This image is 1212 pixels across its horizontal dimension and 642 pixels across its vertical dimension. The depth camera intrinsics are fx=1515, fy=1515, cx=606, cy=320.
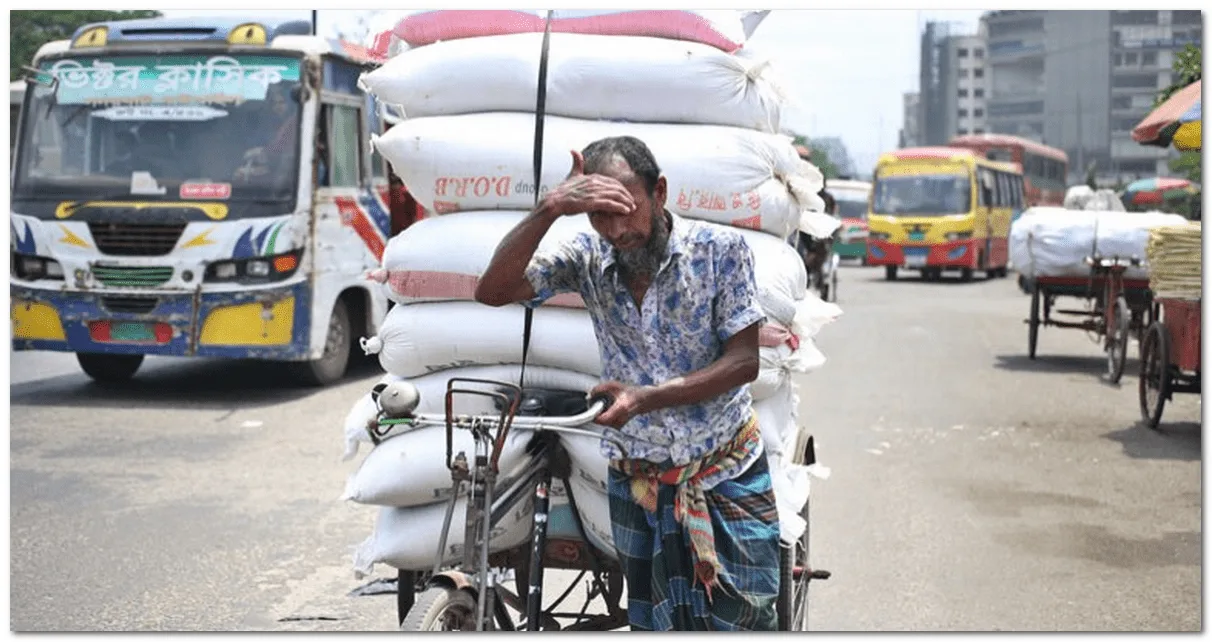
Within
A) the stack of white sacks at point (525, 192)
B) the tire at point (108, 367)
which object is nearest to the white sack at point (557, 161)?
the stack of white sacks at point (525, 192)

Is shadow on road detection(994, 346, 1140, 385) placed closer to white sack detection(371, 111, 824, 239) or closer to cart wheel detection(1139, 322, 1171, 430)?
cart wheel detection(1139, 322, 1171, 430)

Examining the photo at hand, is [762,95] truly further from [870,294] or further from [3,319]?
[870,294]

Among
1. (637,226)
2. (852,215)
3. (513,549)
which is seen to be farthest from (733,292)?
(852,215)

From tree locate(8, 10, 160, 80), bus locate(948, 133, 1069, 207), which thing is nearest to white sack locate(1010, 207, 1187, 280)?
tree locate(8, 10, 160, 80)

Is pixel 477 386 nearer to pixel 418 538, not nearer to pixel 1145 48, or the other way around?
pixel 418 538

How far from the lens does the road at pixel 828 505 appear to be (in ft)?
16.3

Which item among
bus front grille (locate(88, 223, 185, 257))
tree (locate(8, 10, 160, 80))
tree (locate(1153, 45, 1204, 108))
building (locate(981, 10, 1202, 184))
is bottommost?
bus front grille (locate(88, 223, 185, 257))

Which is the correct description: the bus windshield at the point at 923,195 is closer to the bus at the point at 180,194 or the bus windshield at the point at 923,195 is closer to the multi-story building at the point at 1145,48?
the multi-story building at the point at 1145,48

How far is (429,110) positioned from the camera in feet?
13.9

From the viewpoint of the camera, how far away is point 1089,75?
25.1 metres

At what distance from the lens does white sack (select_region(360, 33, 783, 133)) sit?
12.9ft

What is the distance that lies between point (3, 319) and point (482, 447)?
342 centimetres

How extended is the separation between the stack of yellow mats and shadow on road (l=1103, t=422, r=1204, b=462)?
2.66 ft

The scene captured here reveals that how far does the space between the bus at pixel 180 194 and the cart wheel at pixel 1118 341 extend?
5480 mm
